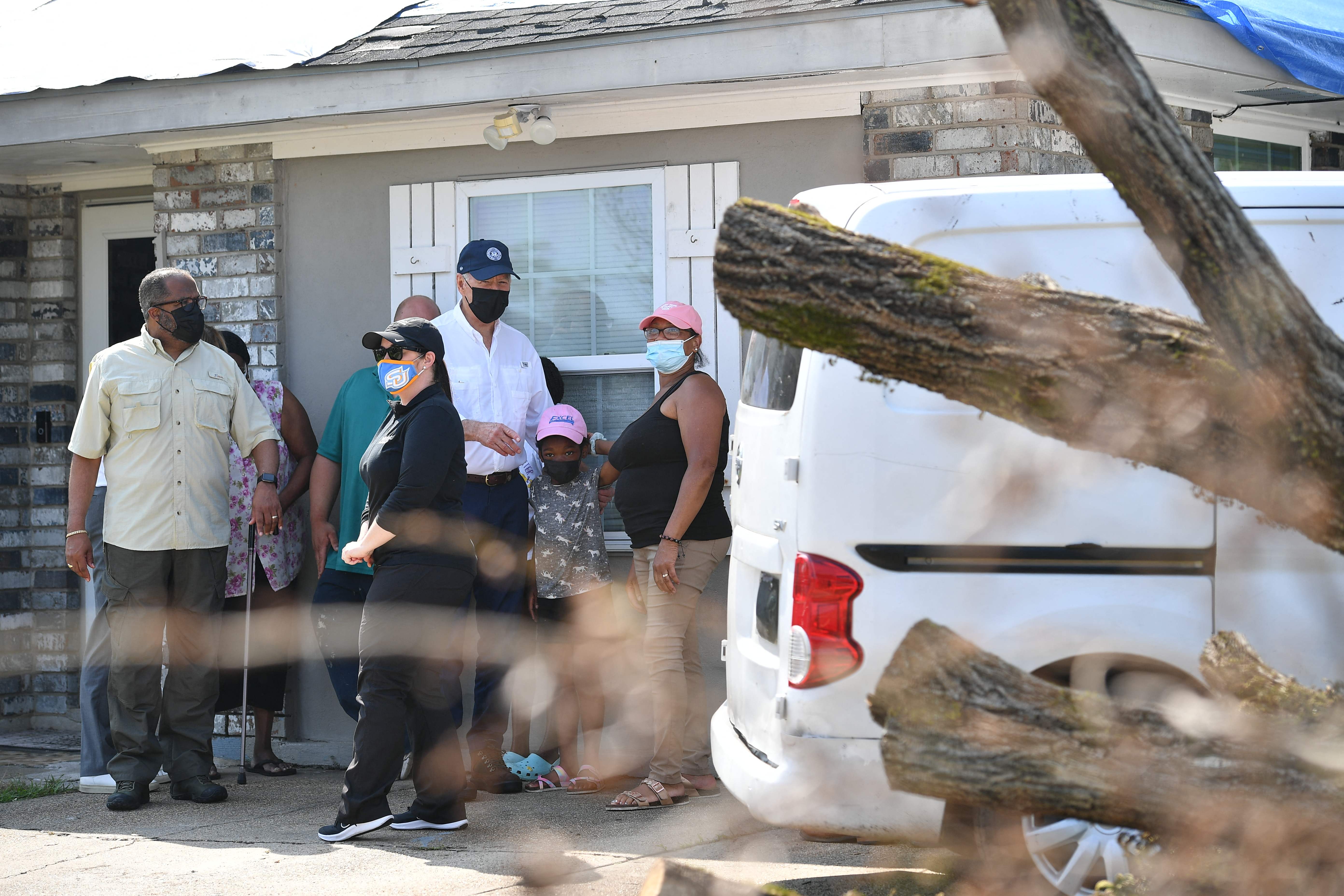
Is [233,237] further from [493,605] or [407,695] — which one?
[407,695]

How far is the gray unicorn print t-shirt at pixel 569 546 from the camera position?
592 centimetres

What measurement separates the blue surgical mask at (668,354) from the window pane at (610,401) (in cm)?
72

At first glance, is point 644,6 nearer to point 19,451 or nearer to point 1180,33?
point 1180,33

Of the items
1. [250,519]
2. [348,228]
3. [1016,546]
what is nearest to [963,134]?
[1016,546]

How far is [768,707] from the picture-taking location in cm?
386

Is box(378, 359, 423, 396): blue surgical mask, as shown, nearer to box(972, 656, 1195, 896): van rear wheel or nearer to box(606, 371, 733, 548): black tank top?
box(606, 371, 733, 548): black tank top

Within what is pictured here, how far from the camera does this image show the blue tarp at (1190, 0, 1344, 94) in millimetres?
5754

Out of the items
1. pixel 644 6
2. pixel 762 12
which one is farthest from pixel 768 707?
pixel 644 6

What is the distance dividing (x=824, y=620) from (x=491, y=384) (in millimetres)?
2796

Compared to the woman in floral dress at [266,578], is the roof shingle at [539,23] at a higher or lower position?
higher

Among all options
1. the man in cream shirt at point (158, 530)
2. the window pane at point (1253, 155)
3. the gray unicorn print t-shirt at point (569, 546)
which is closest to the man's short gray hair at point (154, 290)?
the man in cream shirt at point (158, 530)

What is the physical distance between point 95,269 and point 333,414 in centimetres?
262

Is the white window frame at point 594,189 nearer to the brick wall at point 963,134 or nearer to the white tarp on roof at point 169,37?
the white tarp on roof at point 169,37

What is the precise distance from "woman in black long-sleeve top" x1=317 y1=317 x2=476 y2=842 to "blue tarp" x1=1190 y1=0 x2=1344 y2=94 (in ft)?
11.3
